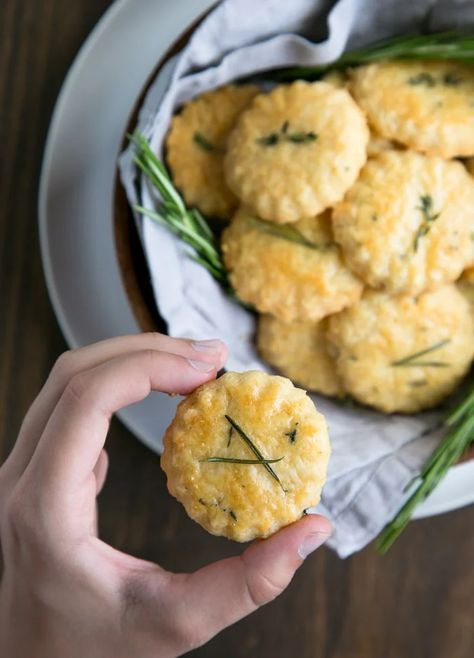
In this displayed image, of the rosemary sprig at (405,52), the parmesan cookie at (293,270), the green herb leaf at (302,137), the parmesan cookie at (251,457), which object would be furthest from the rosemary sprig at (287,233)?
the parmesan cookie at (251,457)

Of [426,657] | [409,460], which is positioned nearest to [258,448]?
[409,460]

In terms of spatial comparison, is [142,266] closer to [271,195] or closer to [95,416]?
[271,195]

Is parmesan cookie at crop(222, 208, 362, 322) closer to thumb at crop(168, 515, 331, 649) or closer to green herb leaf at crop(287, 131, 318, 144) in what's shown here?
green herb leaf at crop(287, 131, 318, 144)

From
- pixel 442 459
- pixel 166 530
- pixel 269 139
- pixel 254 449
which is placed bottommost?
pixel 166 530

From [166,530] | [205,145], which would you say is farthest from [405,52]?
[166,530]

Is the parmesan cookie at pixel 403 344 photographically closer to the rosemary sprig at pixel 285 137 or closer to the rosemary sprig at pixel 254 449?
the rosemary sprig at pixel 285 137

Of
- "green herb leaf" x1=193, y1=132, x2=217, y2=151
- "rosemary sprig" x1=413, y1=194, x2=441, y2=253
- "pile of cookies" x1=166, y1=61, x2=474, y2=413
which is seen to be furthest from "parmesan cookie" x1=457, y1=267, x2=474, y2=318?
"green herb leaf" x1=193, y1=132, x2=217, y2=151

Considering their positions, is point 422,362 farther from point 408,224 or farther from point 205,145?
point 205,145
